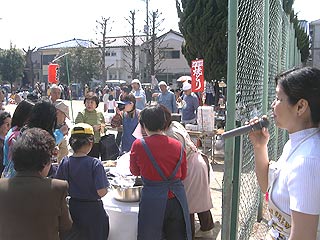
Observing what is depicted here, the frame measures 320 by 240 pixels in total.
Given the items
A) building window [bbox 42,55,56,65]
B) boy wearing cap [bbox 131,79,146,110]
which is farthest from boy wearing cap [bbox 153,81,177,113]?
building window [bbox 42,55,56,65]

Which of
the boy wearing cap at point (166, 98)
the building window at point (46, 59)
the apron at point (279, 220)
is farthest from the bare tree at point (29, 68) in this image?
the apron at point (279, 220)

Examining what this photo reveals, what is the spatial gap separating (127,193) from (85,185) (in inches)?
20.1

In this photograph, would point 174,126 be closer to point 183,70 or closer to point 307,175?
point 307,175

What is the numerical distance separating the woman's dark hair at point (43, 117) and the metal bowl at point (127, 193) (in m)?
0.79

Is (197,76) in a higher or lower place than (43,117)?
higher

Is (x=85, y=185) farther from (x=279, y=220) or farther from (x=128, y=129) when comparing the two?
(x=128, y=129)

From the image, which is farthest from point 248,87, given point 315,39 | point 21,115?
point 315,39

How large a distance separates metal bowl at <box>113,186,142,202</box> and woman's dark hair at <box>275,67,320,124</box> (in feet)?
6.89

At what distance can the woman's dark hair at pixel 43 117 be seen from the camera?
10.3 ft

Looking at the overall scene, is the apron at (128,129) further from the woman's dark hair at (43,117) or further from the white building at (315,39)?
the white building at (315,39)

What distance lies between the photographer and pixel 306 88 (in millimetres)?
1398

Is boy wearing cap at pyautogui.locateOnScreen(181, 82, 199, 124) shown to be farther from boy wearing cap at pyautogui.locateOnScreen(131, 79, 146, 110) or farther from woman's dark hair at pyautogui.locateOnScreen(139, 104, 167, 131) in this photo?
woman's dark hair at pyautogui.locateOnScreen(139, 104, 167, 131)

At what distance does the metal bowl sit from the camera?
3283mm

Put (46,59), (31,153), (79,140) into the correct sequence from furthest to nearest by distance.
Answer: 1. (46,59)
2. (79,140)
3. (31,153)
